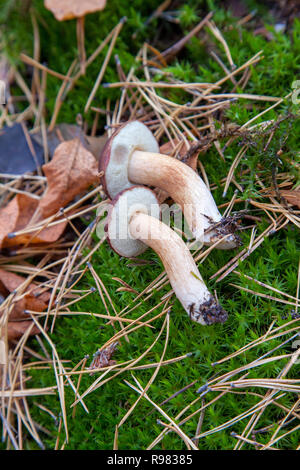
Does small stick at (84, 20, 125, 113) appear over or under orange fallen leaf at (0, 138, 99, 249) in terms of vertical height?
over

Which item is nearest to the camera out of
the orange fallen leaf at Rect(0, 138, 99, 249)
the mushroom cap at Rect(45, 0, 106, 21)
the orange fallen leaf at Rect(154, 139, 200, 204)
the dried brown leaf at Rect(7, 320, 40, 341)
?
the orange fallen leaf at Rect(154, 139, 200, 204)

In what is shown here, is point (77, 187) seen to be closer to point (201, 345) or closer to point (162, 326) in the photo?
point (162, 326)

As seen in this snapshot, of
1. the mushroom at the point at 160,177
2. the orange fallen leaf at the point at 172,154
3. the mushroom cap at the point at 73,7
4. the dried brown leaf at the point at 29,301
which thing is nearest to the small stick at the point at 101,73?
the mushroom cap at the point at 73,7

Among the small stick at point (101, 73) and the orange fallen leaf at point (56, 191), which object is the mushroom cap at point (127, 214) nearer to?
the orange fallen leaf at point (56, 191)

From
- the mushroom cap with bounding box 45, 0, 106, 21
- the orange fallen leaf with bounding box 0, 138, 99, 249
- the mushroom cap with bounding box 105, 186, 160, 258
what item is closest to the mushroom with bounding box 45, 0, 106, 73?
the mushroom cap with bounding box 45, 0, 106, 21

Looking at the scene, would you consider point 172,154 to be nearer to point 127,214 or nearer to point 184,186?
point 184,186

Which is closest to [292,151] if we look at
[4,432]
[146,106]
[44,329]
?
[146,106]

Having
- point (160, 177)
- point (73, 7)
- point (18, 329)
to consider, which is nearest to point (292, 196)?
point (160, 177)

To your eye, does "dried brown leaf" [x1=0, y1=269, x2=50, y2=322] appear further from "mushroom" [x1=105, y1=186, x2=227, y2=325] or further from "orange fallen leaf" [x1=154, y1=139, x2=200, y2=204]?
"orange fallen leaf" [x1=154, y1=139, x2=200, y2=204]
